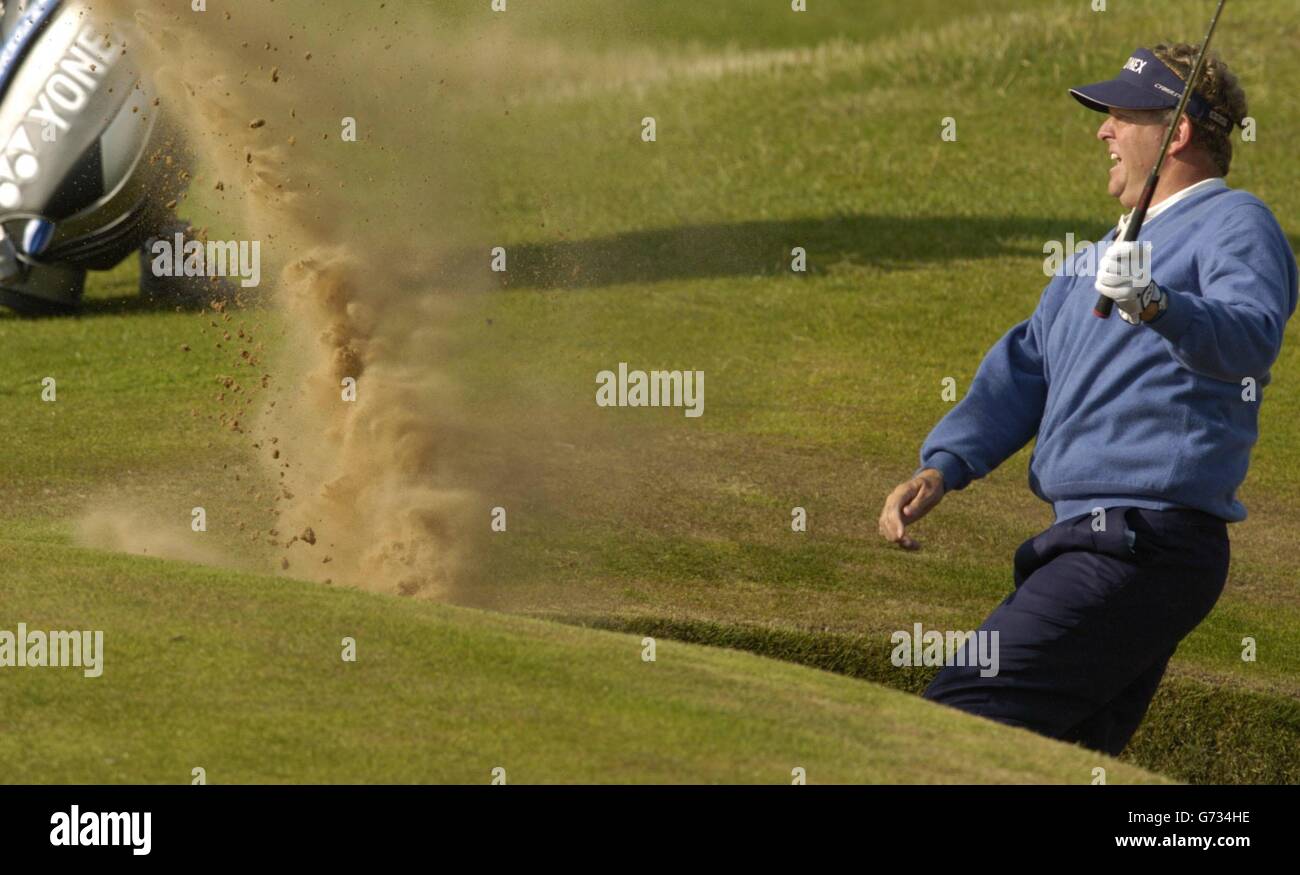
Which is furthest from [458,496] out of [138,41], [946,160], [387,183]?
[946,160]

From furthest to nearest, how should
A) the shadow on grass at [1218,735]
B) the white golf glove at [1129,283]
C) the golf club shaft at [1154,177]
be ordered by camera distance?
1. the shadow on grass at [1218,735]
2. the golf club shaft at [1154,177]
3. the white golf glove at [1129,283]

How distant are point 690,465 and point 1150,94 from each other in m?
4.92

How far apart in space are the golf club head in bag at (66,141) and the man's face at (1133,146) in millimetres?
8319

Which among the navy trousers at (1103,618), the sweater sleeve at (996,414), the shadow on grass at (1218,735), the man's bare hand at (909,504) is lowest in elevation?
the shadow on grass at (1218,735)

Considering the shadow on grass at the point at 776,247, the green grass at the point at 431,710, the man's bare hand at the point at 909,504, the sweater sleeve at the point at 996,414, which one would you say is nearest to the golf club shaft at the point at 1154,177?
the sweater sleeve at the point at 996,414

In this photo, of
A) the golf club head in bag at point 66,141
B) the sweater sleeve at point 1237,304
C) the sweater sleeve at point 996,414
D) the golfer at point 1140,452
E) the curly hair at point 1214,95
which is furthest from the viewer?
the golf club head in bag at point 66,141

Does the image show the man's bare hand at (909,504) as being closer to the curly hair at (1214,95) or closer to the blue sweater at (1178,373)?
the blue sweater at (1178,373)

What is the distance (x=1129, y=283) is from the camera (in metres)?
4.36

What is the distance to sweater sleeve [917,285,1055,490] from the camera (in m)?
5.29

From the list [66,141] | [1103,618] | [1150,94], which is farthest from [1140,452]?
[66,141]

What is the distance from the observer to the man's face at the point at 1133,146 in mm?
5086

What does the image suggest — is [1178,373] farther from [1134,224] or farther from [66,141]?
[66,141]

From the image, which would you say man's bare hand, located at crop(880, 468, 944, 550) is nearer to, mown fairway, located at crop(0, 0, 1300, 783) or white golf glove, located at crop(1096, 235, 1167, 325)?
mown fairway, located at crop(0, 0, 1300, 783)
